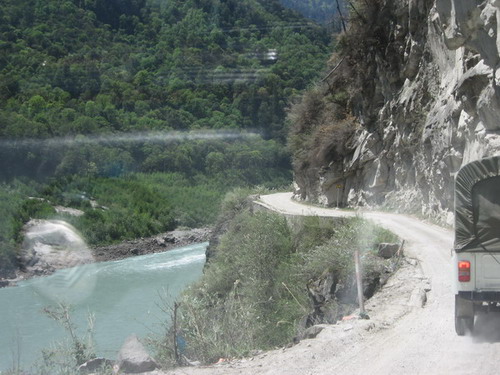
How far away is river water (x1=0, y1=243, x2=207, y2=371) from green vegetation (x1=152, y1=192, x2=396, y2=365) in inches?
96.4

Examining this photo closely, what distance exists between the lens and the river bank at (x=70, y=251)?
4050 cm

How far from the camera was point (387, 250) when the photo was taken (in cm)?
1506

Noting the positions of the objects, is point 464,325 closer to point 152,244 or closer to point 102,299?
point 102,299

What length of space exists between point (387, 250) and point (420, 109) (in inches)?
490

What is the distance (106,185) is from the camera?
54.4 metres

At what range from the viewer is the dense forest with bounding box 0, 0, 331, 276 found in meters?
52.0

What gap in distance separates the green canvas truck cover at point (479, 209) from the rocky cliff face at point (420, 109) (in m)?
8.16

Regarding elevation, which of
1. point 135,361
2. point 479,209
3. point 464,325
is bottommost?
point 135,361

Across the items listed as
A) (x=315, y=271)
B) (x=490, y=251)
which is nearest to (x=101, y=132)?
(x=315, y=271)

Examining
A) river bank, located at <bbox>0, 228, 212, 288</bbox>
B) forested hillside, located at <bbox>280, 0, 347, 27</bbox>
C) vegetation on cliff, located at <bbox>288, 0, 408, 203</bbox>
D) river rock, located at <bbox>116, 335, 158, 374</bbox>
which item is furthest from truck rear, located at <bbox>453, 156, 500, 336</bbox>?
forested hillside, located at <bbox>280, 0, 347, 27</bbox>

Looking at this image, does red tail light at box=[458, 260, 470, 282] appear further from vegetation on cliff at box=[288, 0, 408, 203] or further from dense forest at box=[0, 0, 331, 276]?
dense forest at box=[0, 0, 331, 276]

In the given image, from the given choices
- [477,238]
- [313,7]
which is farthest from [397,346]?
[313,7]

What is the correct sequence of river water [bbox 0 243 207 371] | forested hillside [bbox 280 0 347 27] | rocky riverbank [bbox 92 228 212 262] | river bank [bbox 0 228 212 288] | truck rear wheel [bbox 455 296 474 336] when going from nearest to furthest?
truck rear wheel [bbox 455 296 474 336]
river water [bbox 0 243 207 371]
river bank [bbox 0 228 212 288]
rocky riverbank [bbox 92 228 212 262]
forested hillside [bbox 280 0 347 27]

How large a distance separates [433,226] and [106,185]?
124 feet
